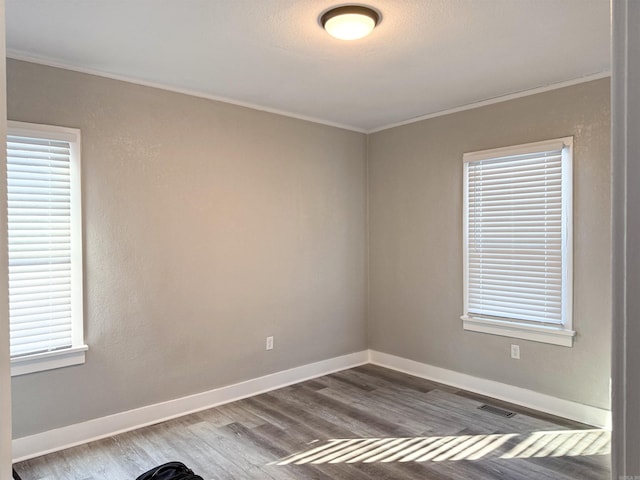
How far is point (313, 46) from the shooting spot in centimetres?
271

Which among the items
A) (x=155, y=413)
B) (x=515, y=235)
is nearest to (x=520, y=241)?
(x=515, y=235)

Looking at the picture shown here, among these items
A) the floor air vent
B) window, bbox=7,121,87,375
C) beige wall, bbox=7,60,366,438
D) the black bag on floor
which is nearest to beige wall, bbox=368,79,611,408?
the floor air vent

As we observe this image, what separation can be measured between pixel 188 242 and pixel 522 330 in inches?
112

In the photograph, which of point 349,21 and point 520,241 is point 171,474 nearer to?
point 349,21

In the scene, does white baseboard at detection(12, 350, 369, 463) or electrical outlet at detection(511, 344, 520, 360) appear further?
electrical outlet at detection(511, 344, 520, 360)

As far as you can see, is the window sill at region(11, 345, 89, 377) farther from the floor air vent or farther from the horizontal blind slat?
the horizontal blind slat

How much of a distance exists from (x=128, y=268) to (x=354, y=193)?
8.17ft

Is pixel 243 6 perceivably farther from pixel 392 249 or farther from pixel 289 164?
pixel 392 249

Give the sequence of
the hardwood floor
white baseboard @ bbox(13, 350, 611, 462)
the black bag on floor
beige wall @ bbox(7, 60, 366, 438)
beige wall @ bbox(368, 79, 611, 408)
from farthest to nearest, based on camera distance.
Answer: beige wall @ bbox(368, 79, 611, 408) → beige wall @ bbox(7, 60, 366, 438) → white baseboard @ bbox(13, 350, 611, 462) → the hardwood floor → the black bag on floor

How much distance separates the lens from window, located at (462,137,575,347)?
3.41m

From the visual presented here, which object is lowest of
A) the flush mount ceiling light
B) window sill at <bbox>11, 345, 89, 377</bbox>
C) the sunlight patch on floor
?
the sunlight patch on floor

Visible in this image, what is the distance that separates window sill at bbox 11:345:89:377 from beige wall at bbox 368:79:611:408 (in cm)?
295

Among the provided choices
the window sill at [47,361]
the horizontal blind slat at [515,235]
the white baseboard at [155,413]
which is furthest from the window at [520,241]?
the window sill at [47,361]

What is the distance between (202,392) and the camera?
3.63 metres
